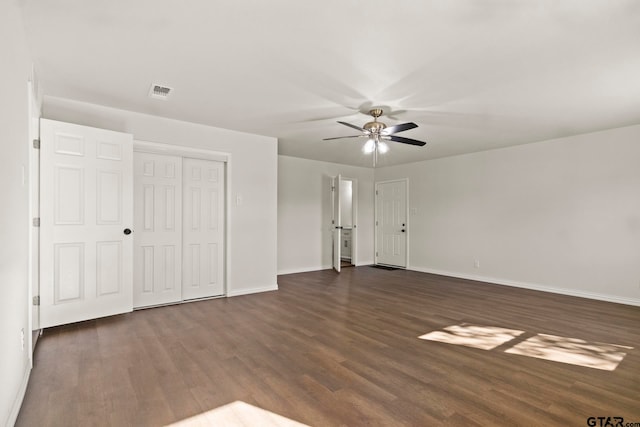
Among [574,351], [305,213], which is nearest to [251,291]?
[305,213]

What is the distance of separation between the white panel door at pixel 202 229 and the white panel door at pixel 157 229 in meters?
0.10

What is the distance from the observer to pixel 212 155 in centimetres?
473

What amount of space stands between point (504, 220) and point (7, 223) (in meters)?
6.52

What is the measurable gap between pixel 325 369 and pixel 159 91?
3.18 metres

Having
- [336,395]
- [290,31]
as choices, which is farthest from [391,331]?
[290,31]

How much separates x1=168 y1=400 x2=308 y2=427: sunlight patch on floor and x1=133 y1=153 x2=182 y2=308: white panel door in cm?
279

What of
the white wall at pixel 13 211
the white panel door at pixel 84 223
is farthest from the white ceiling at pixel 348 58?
the white panel door at pixel 84 223

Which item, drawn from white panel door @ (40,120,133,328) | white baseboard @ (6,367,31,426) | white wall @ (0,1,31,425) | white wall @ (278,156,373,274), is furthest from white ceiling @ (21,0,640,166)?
white wall @ (278,156,373,274)

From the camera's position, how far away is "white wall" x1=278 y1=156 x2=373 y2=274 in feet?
22.5

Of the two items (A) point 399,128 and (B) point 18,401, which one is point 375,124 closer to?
(A) point 399,128

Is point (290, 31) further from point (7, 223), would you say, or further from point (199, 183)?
point (199, 183)

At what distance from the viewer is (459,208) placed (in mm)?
6582

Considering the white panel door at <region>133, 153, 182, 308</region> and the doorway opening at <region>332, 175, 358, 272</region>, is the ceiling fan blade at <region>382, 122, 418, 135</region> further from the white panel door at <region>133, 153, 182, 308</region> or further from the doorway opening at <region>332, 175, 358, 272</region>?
the doorway opening at <region>332, 175, 358, 272</region>

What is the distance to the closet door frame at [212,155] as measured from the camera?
13.8ft
